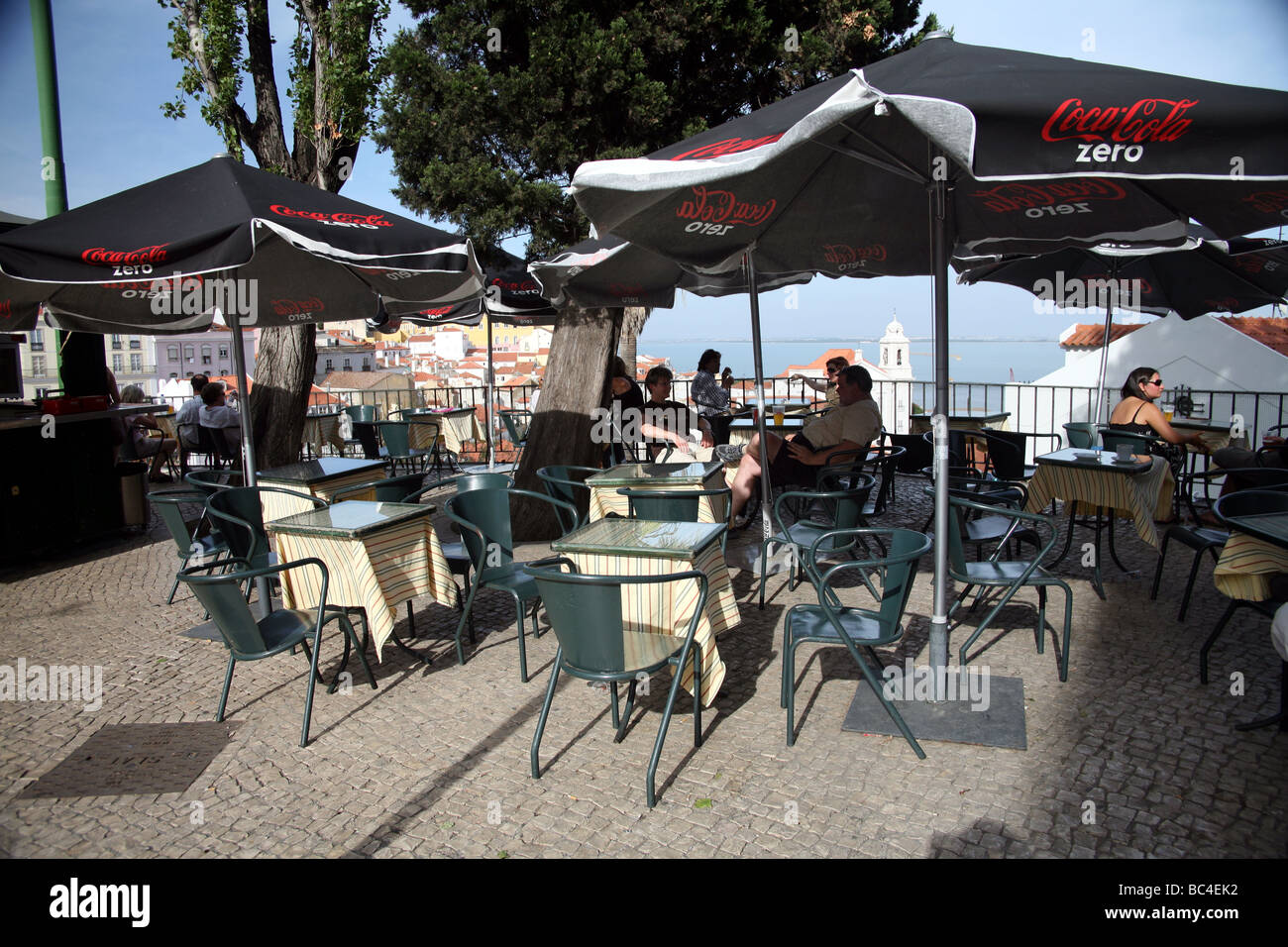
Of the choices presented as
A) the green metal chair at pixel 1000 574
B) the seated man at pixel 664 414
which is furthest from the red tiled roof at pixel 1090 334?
the green metal chair at pixel 1000 574

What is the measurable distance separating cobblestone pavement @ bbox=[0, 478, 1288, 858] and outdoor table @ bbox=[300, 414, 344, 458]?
6.87m

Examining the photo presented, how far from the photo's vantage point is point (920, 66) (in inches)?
124

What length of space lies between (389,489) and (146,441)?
23.3 ft

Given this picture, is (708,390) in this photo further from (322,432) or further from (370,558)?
(370,558)

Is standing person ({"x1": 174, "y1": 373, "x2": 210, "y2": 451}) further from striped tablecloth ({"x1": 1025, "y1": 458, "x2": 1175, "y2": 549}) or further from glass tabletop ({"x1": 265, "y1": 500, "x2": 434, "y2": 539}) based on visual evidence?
striped tablecloth ({"x1": 1025, "y1": 458, "x2": 1175, "y2": 549})

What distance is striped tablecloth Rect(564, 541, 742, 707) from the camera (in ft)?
11.5

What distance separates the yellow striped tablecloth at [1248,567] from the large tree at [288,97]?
7.59 m

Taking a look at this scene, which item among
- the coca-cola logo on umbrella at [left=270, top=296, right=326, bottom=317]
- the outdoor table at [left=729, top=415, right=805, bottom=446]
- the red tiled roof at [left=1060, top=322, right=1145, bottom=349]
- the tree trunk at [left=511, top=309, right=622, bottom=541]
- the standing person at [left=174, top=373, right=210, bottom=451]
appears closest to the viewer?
the coca-cola logo on umbrella at [left=270, top=296, right=326, bottom=317]

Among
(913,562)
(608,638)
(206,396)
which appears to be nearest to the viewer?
(608,638)

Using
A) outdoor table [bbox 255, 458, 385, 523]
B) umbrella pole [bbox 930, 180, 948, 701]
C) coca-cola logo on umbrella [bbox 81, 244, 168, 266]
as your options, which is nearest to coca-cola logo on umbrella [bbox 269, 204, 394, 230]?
coca-cola logo on umbrella [bbox 81, 244, 168, 266]
